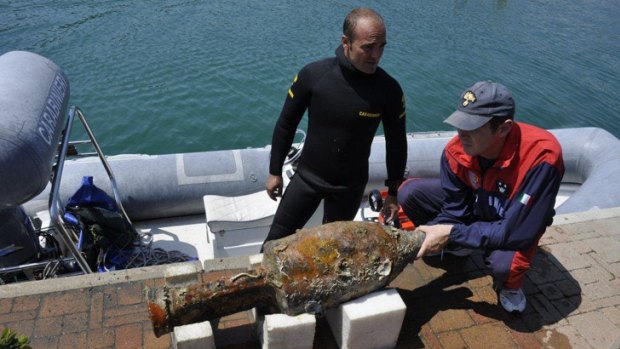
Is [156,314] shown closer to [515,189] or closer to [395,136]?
[395,136]

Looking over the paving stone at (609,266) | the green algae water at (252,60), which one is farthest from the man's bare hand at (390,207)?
the green algae water at (252,60)

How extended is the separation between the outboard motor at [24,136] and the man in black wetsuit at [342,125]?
5.38ft

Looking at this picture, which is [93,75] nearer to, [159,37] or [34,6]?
[159,37]

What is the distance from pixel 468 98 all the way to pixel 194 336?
2130 mm

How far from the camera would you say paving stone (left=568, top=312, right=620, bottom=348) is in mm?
2939

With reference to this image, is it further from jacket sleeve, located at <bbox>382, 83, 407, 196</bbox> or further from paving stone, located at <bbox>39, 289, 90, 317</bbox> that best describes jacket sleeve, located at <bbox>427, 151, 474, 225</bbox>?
paving stone, located at <bbox>39, 289, 90, 317</bbox>

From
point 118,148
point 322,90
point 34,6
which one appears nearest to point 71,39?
point 34,6

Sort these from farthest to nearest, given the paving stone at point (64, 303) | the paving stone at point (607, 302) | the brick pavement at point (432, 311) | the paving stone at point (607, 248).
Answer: the paving stone at point (607, 248) → the paving stone at point (607, 302) → the paving stone at point (64, 303) → the brick pavement at point (432, 311)

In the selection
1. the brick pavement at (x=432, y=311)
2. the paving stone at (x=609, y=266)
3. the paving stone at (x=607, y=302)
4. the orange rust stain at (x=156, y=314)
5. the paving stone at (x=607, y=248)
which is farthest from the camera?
the paving stone at (x=607, y=248)

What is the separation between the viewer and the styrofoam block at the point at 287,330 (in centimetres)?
248

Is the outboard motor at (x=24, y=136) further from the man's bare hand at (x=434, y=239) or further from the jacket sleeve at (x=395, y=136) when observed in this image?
the man's bare hand at (x=434, y=239)

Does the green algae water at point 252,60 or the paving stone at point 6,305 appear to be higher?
the paving stone at point 6,305

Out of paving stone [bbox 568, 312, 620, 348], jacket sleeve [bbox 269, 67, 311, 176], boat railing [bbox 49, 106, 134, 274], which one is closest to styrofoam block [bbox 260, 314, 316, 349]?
jacket sleeve [bbox 269, 67, 311, 176]

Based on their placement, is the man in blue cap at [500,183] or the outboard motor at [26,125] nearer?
the man in blue cap at [500,183]
